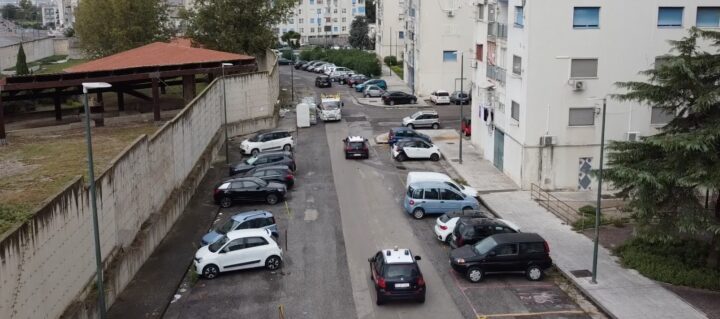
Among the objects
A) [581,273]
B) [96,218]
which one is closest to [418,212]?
[581,273]

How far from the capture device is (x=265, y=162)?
38.8 m

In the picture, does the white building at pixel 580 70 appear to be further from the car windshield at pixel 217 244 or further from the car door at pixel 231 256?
the car windshield at pixel 217 244

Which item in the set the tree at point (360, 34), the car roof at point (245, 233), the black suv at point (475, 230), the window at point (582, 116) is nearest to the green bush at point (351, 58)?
the tree at point (360, 34)

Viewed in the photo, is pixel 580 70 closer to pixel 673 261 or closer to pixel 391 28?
pixel 673 261

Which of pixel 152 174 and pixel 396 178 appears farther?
pixel 396 178

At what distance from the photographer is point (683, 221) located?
21766mm

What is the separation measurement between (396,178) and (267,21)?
121 ft

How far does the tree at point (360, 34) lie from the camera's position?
12269 cm

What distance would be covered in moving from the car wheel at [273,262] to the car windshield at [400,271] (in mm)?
4697

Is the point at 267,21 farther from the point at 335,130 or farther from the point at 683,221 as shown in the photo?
the point at 683,221

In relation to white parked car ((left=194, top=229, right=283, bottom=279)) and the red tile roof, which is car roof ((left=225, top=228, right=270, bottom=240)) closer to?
white parked car ((left=194, top=229, right=283, bottom=279))

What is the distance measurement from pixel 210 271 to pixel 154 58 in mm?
27927

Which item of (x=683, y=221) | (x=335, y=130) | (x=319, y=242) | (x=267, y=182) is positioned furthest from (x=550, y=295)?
(x=335, y=130)

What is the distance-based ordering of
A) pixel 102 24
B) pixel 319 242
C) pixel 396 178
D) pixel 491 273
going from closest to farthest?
pixel 491 273, pixel 319 242, pixel 396 178, pixel 102 24
